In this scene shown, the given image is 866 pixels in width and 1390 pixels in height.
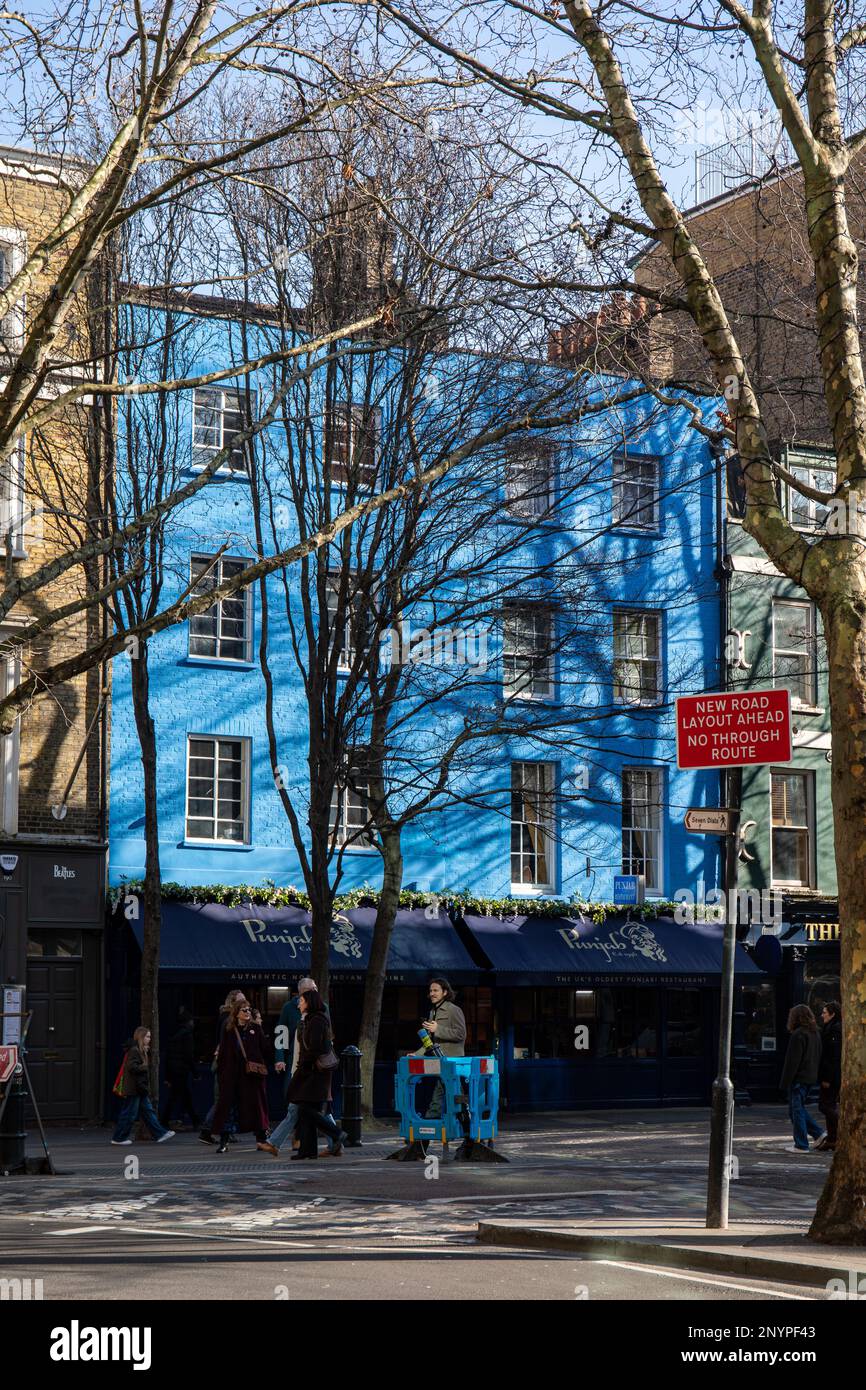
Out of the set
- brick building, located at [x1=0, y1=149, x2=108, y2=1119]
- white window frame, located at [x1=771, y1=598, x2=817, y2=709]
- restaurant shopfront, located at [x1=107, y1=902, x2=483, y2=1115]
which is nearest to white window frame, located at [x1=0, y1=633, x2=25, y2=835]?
brick building, located at [x1=0, y1=149, x2=108, y2=1119]

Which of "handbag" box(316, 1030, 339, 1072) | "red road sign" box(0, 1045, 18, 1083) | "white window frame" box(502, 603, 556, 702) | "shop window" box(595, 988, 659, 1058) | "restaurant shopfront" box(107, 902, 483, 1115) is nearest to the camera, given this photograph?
"red road sign" box(0, 1045, 18, 1083)

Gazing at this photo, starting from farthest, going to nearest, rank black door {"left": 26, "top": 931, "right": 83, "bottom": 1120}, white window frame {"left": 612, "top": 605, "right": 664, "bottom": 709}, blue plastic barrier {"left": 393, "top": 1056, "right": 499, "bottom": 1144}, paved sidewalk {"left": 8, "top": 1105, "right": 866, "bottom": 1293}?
white window frame {"left": 612, "top": 605, "right": 664, "bottom": 709}, black door {"left": 26, "top": 931, "right": 83, "bottom": 1120}, blue plastic barrier {"left": 393, "top": 1056, "right": 499, "bottom": 1144}, paved sidewalk {"left": 8, "top": 1105, "right": 866, "bottom": 1293}

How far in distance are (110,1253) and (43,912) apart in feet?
49.3

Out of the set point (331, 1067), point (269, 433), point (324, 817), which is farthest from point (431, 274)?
point (331, 1067)

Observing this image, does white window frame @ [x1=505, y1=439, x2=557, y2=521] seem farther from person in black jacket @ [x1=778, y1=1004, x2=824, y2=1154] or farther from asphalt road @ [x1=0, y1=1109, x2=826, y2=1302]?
asphalt road @ [x1=0, y1=1109, x2=826, y2=1302]

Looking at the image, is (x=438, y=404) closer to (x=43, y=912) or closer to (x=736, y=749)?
(x=43, y=912)

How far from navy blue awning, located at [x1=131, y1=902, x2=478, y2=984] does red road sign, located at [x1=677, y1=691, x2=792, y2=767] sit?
1474 centimetres

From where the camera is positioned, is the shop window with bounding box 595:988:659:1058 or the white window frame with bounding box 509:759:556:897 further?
the shop window with bounding box 595:988:659:1058

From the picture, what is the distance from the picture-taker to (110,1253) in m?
10.6

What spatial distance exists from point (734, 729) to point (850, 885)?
4.69 feet

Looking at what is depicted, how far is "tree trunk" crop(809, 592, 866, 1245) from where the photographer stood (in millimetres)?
10609

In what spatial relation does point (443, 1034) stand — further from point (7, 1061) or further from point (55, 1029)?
point (55, 1029)

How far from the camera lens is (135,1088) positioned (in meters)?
20.5

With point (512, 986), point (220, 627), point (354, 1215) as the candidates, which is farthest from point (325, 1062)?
point (512, 986)
